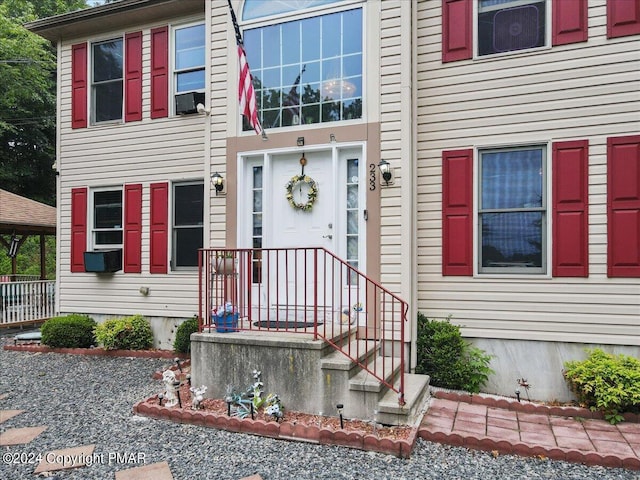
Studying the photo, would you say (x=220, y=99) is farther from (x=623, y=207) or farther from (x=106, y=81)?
(x=623, y=207)

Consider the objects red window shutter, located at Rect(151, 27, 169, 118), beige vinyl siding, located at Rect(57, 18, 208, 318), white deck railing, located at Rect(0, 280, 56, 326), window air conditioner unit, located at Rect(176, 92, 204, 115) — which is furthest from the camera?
white deck railing, located at Rect(0, 280, 56, 326)

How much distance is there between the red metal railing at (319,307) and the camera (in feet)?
12.8

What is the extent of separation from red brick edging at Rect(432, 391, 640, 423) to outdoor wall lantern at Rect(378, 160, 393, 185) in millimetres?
2275

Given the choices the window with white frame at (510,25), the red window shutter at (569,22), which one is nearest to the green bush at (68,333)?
the window with white frame at (510,25)

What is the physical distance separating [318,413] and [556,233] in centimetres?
306

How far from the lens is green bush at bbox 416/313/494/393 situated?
4355 millimetres

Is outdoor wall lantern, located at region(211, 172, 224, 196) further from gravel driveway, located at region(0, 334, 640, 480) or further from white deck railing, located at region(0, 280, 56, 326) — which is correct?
white deck railing, located at region(0, 280, 56, 326)

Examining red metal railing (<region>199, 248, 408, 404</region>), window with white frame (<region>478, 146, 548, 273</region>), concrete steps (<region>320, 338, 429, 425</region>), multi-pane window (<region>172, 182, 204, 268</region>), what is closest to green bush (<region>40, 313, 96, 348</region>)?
multi-pane window (<region>172, 182, 204, 268</region>)

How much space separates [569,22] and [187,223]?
18.1ft

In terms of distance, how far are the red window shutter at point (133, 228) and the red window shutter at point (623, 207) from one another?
628 cm

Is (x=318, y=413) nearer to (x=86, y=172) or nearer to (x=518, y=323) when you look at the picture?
(x=518, y=323)

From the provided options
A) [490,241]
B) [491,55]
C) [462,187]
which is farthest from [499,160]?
[491,55]

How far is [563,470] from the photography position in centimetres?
286

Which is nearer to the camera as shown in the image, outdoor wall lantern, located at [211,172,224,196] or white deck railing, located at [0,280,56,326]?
outdoor wall lantern, located at [211,172,224,196]
